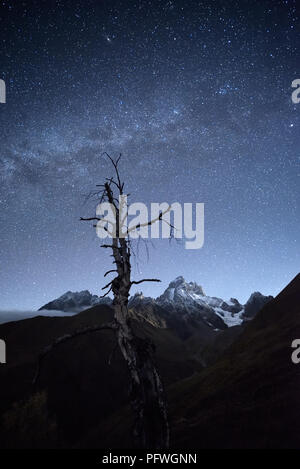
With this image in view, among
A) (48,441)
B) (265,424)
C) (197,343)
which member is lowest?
(197,343)

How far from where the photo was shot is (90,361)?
49.2 meters

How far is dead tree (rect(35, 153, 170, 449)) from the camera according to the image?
5.55 meters

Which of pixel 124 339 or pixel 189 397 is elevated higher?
pixel 124 339

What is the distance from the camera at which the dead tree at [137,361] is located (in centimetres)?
555

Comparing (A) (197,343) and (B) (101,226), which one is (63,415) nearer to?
(B) (101,226)

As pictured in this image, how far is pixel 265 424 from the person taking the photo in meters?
12.5

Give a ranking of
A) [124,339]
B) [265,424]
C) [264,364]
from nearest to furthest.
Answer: [124,339]
[265,424]
[264,364]

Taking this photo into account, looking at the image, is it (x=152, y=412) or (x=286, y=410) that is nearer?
(x=152, y=412)

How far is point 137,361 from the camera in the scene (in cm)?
605

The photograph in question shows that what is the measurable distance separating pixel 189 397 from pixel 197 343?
105 m
